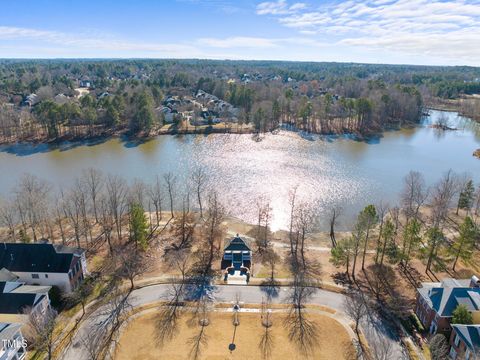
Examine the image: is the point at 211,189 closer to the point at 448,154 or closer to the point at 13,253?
the point at 13,253

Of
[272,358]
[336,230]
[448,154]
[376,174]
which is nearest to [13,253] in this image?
[272,358]

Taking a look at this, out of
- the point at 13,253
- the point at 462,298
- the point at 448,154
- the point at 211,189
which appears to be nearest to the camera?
the point at 462,298

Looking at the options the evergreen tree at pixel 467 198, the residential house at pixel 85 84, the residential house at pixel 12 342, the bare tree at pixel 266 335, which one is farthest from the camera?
the residential house at pixel 85 84

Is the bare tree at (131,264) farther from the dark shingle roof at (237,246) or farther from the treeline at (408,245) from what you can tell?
the treeline at (408,245)

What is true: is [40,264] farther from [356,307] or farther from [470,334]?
[470,334]

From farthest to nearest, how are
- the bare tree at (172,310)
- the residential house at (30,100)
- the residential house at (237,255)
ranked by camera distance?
the residential house at (30,100), the residential house at (237,255), the bare tree at (172,310)

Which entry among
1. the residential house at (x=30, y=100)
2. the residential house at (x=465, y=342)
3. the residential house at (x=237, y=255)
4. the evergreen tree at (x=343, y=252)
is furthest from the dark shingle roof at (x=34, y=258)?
the residential house at (x=30, y=100)

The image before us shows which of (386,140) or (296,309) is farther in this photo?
(386,140)
